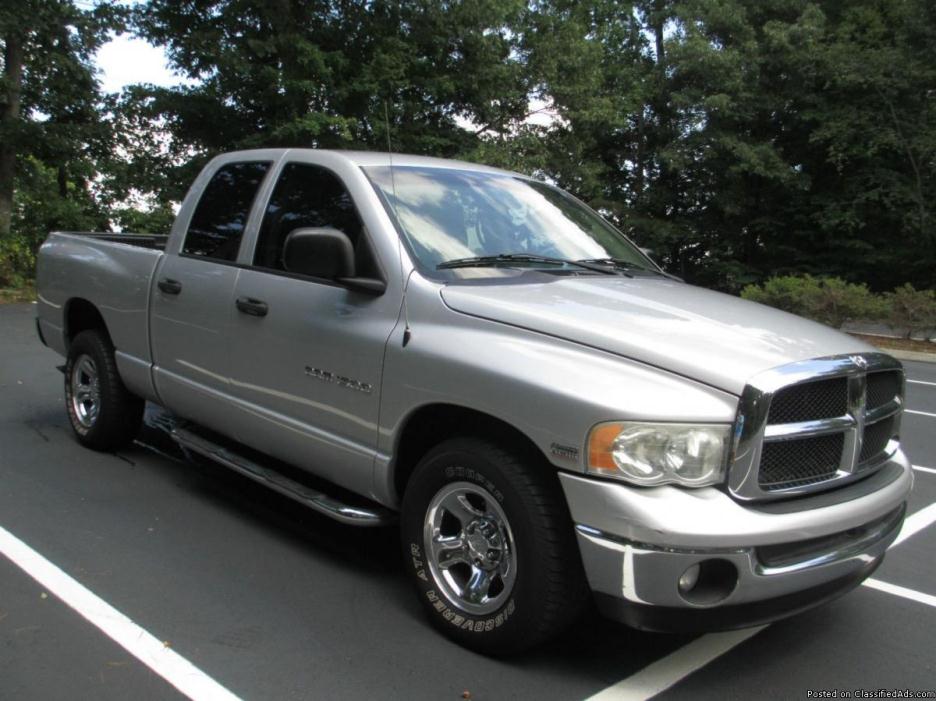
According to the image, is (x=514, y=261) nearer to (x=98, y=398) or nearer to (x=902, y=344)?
(x=98, y=398)

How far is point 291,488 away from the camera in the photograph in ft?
12.6

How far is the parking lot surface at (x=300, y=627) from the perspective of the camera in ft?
9.71

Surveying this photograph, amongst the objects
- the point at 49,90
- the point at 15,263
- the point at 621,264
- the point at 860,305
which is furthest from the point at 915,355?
the point at 49,90

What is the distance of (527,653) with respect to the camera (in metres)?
3.15

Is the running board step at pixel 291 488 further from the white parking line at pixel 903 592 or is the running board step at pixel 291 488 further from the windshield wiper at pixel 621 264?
the white parking line at pixel 903 592

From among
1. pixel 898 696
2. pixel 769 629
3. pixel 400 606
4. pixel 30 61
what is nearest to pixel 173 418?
pixel 400 606

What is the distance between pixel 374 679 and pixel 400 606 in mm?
606

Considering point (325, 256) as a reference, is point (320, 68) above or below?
above

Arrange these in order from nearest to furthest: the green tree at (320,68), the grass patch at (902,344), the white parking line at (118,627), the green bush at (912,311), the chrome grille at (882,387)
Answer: the white parking line at (118,627)
the chrome grille at (882,387)
the grass patch at (902,344)
the green bush at (912,311)
the green tree at (320,68)

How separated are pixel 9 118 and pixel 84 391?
17.9m

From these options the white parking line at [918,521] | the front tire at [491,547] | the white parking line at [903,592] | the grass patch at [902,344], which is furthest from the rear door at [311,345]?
the grass patch at [902,344]

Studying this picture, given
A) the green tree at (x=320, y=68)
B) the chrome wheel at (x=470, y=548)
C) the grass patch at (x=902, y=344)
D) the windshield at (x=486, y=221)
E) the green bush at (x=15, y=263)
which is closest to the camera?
the chrome wheel at (x=470, y=548)

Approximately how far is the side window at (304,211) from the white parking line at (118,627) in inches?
67.7

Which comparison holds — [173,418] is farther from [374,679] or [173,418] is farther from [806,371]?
[806,371]
